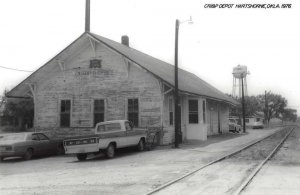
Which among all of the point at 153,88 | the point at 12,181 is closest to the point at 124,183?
the point at 12,181

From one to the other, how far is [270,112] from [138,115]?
97412 millimetres

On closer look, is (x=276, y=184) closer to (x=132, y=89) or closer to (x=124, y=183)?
(x=124, y=183)

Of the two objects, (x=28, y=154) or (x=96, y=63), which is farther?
(x=96, y=63)

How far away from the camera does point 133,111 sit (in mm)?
21891

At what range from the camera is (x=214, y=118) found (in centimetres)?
3183

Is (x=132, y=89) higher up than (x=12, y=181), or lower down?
higher up

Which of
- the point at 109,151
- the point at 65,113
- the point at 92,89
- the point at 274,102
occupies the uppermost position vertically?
the point at 274,102

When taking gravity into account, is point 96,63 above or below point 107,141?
above

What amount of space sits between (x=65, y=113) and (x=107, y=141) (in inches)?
342

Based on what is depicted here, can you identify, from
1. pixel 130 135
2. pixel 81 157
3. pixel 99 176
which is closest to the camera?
pixel 99 176

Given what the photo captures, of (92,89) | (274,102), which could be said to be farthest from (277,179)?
(274,102)

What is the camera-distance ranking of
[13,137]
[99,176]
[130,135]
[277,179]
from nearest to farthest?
[277,179], [99,176], [13,137], [130,135]

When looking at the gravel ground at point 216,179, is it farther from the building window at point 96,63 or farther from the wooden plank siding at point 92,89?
the building window at point 96,63

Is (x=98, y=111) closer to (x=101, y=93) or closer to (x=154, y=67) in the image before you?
(x=101, y=93)
